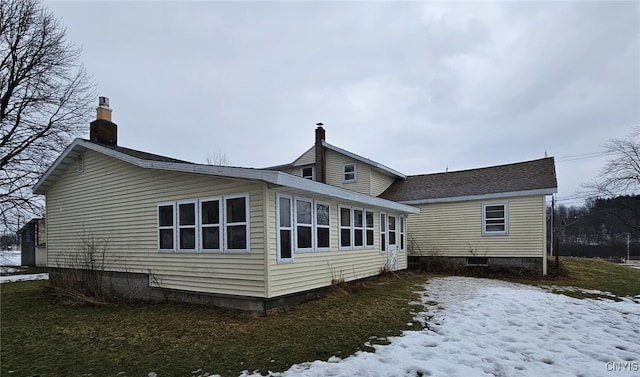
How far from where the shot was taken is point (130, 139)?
39625 mm

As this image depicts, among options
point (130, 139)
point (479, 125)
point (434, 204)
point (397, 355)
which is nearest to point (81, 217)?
point (397, 355)

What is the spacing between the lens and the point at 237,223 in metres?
7.69

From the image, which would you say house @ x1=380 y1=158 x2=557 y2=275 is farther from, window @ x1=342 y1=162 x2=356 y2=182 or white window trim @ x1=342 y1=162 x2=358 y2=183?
window @ x1=342 y1=162 x2=356 y2=182

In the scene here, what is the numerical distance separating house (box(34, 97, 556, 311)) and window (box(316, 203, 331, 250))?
0.09ft

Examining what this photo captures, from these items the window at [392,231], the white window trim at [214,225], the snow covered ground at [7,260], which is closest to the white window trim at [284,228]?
the white window trim at [214,225]

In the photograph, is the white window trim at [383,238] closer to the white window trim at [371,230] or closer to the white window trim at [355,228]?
the white window trim at [371,230]

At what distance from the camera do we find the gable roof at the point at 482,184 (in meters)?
14.4

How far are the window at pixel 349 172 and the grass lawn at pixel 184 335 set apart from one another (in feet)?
32.1

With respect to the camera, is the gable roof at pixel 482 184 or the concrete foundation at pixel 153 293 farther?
the gable roof at pixel 482 184

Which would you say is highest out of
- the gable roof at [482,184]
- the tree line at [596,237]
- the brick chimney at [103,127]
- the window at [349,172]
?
the brick chimney at [103,127]

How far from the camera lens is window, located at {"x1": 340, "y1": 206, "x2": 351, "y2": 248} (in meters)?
10.3

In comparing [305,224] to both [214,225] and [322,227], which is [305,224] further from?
[214,225]

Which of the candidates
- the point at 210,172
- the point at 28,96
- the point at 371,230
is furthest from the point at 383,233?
→ the point at 28,96

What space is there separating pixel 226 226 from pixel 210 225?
1.74 feet
